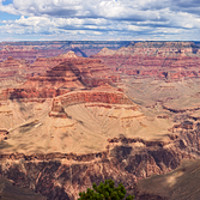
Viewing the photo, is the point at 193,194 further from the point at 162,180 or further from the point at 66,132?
the point at 66,132

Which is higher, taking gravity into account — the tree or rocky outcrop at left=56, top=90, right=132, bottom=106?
the tree

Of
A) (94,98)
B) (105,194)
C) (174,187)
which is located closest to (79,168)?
(174,187)

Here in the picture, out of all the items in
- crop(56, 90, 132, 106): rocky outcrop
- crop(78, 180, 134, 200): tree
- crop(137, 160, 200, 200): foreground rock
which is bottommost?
crop(137, 160, 200, 200): foreground rock

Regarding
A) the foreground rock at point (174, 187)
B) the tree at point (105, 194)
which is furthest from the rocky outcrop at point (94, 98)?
the tree at point (105, 194)

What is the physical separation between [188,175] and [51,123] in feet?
239

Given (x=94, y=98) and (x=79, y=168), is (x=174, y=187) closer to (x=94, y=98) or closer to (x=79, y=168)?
(x=79, y=168)

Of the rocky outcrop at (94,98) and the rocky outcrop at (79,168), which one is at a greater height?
the rocky outcrop at (94,98)

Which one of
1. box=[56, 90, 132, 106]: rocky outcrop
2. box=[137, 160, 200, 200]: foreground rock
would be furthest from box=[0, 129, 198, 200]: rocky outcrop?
box=[56, 90, 132, 106]: rocky outcrop

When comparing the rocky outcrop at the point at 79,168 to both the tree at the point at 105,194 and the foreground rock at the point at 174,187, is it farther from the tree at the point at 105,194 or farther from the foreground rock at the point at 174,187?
the tree at the point at 105,194

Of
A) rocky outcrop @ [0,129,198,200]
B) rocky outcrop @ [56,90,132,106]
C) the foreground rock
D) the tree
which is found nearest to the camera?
the tree

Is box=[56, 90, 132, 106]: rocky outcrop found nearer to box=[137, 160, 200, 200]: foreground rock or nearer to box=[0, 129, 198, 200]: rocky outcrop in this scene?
box=[0, 129, 198, 200]: rocky outcrop

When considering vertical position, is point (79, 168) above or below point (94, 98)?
below

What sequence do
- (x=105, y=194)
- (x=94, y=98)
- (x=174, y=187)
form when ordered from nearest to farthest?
(x=105, y=194), (x=174, y=187), (x=94, y=98)

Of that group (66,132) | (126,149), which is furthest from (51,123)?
(126,149)
